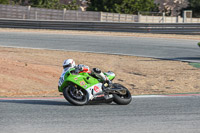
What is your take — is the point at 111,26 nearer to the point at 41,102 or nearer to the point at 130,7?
the point at 130,7

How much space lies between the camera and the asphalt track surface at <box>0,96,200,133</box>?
705 centimetres

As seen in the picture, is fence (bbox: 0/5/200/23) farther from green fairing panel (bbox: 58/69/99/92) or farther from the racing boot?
green fairing panel (bbox: 58/69/99/92)

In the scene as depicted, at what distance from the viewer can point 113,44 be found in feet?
84.1

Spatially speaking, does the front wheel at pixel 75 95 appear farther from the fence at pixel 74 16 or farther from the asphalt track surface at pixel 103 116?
the fence at pixel 74 16

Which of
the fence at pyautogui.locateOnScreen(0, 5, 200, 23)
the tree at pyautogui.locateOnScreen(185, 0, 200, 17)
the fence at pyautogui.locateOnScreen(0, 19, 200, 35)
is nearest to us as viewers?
the fence at pyautogui.locateOnScreen(0, 19, 200, 35)

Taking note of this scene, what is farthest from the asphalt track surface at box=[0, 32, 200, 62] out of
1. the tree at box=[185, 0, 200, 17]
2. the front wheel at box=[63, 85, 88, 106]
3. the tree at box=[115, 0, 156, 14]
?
the tree at box=[185, 0, 200, 17]

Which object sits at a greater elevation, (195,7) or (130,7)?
(195,7)

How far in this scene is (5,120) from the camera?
762cm

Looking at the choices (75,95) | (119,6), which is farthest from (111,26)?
(75,95)

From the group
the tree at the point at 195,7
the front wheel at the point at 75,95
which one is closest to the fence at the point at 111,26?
the front wheel at the point at 75,95

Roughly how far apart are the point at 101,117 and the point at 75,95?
1.44 metres

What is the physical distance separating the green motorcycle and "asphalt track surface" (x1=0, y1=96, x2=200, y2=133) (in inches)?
6.8

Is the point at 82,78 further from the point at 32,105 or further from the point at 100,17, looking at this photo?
the point at 100,17

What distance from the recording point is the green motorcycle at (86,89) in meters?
9.18
